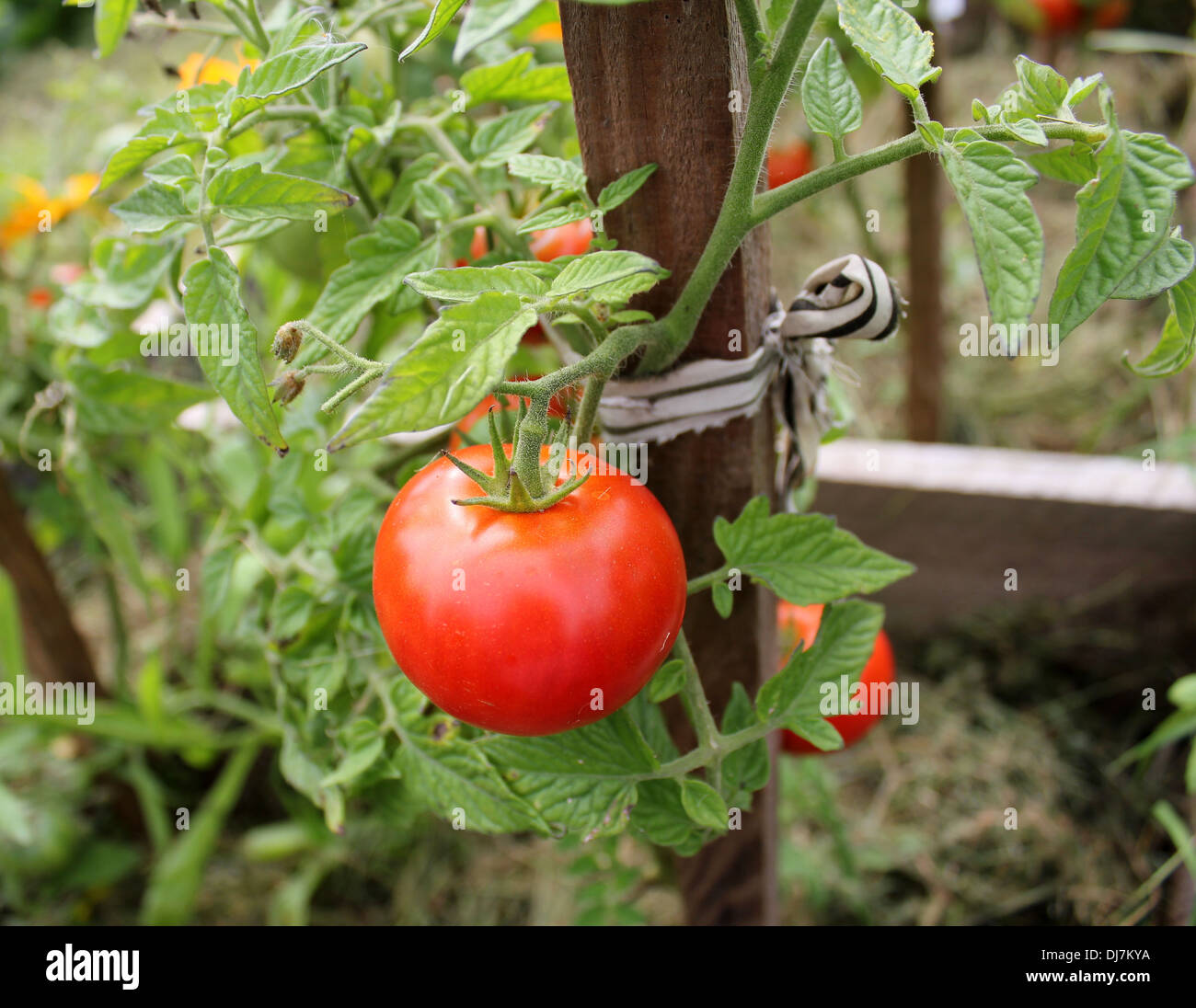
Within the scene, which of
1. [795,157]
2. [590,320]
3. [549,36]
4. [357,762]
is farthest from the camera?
[795,157]

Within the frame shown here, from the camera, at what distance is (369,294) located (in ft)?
1.45

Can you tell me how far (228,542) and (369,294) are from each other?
0.27 m

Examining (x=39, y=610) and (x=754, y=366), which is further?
(x=39, y=610)

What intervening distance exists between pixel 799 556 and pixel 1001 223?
7.8 inches

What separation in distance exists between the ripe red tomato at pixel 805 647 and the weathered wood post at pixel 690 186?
186mm

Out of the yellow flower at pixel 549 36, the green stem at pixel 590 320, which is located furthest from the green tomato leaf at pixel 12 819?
the yellow flower at pixel 549 36

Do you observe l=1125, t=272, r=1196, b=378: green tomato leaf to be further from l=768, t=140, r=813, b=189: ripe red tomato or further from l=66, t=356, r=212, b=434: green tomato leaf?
l=768, t=140, r=813, b=189: ripe red tomato

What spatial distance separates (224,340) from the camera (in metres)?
0.37

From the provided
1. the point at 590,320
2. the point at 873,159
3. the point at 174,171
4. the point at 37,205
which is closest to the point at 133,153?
the point at 174,171

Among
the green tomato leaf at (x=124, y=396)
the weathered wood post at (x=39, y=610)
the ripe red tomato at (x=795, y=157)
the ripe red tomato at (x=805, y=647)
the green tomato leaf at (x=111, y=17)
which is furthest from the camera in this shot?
the ripe red tomato at (x=795, y=157)

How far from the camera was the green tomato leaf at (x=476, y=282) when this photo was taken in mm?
318

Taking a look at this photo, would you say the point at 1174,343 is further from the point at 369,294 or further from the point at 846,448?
the point at 846,448

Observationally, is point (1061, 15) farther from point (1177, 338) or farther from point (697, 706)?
point (697, 706)

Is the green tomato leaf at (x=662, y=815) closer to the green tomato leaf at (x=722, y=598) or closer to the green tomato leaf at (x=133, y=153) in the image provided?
the green tomato leaf at (x=722, y=598)
